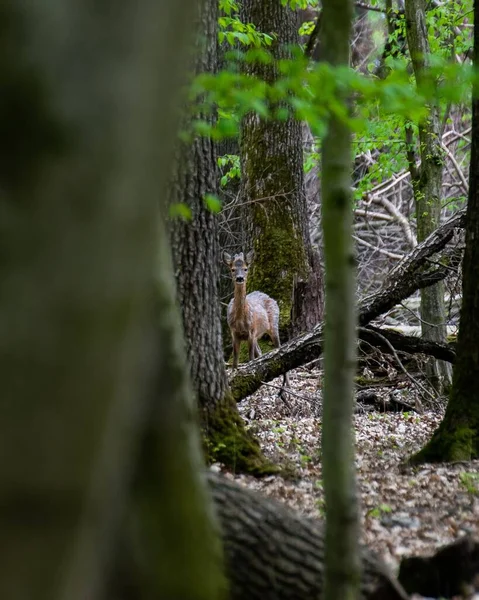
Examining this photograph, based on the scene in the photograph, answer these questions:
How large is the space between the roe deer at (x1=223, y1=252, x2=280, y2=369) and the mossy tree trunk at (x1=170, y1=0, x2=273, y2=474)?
180 inches

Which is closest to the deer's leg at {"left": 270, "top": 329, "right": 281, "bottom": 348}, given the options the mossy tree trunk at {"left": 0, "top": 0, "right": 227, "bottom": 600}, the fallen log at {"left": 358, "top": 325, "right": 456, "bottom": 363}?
the fallen log at {"left": 358, "top": 325, "right": 456, "bottom": 363}

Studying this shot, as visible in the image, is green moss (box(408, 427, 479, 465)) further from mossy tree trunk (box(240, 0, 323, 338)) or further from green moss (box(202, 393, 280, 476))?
mossy tree trunk (box(240, 0, 323, 338))

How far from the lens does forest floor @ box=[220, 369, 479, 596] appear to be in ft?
13.2

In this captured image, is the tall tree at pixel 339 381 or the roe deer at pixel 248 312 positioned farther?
the roe deer at pixel 248 312

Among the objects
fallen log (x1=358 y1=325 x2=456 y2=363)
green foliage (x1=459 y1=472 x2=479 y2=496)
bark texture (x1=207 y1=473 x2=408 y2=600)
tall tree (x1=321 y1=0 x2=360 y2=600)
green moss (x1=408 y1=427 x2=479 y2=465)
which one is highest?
tall tree (x1=321 y1=0 x2=360 y2=600)

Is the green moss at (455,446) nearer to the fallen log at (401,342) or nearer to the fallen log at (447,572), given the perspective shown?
the fallen log at (447,572)

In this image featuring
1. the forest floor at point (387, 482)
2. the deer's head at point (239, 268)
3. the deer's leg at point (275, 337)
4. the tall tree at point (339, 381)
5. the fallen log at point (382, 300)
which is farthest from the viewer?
the deer's leg at point (275, 337)

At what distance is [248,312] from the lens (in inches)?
400

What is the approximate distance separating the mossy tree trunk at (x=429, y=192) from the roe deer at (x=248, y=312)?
2.27 meters

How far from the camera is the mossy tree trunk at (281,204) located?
10.8 meters

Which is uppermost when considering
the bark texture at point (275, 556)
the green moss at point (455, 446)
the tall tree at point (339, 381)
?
the tall tree at point (339, 381)

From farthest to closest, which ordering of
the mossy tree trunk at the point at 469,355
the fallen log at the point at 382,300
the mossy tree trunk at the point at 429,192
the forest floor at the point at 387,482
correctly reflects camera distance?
the mossy tree trunk at the point at 429,192
the fallen log at the point at 382,300
the mossy tree trunk at the point at 469,355
the forest floor at the point at 387,482

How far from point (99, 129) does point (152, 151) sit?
0.39ft

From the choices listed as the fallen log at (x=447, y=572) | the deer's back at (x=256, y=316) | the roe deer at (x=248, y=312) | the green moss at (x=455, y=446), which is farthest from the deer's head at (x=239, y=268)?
the fallen log at (x=447, y=572)
